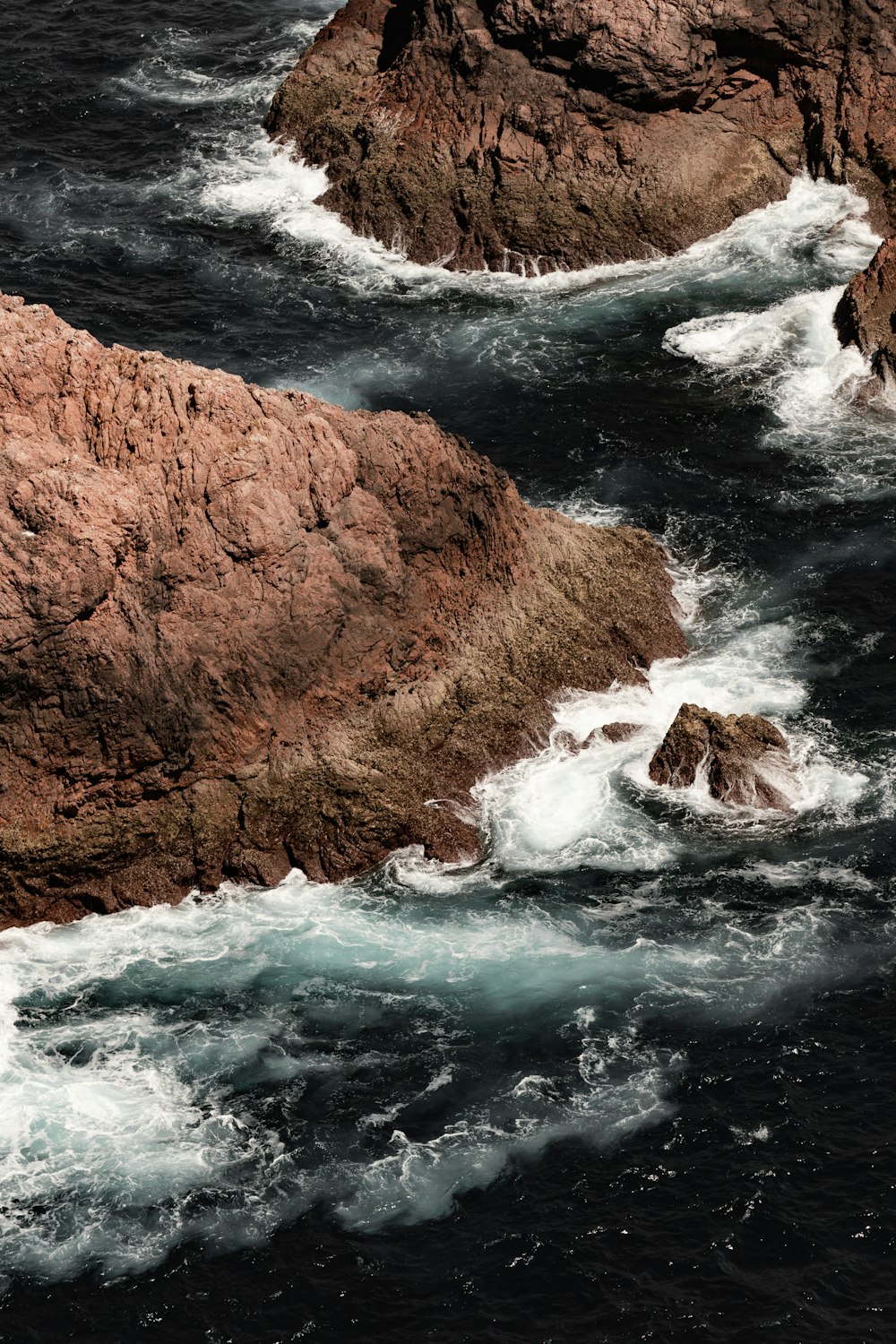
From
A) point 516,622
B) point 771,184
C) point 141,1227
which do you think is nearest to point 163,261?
point 771,184

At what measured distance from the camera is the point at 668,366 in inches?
2554

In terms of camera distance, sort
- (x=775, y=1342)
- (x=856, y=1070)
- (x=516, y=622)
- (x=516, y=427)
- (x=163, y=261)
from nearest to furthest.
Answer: (x=775, y=1342) → (x=856, y=1070) → (x=516, y=622) → (x=516, y=427) → (x=163, y=261)

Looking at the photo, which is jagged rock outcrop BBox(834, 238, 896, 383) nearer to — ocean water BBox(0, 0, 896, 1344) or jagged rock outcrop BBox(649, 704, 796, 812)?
ocean water BBox(0, 0, 896, 1344)

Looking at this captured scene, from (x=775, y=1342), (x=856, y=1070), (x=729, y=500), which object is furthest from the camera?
(x=729, y=500)

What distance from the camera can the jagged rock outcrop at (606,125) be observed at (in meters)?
71.4

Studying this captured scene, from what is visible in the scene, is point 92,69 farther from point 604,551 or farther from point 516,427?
point 604,551

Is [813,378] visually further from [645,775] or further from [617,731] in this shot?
[645,775]

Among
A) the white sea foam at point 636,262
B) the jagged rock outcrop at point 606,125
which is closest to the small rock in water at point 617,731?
the white sea foam at point 636,262

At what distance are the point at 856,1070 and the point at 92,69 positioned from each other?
67063mm

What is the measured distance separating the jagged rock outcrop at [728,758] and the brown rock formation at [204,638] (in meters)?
5.01

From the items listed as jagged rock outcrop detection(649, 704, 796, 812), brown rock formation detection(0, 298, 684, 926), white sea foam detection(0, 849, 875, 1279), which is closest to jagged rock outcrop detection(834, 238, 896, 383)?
jagged rock outcrop detection(649, 704, 796, 812)

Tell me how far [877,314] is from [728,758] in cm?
→ 2385

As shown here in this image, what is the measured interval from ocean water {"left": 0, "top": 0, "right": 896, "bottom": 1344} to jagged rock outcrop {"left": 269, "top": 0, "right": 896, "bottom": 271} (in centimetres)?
1035

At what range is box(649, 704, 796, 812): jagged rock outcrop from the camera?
150 ft
